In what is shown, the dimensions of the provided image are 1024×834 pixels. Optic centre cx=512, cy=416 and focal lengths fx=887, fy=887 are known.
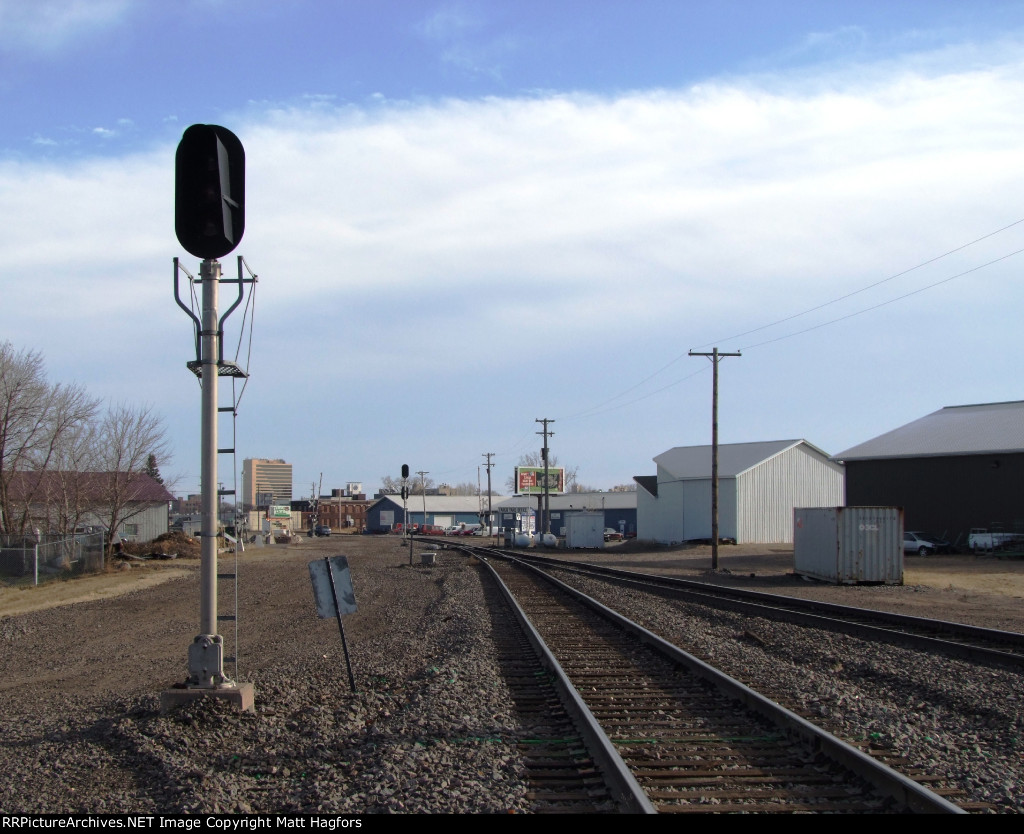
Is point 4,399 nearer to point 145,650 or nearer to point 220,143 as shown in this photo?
point 145,650

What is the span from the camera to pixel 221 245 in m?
8.48

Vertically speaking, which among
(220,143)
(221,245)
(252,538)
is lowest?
(252,538)

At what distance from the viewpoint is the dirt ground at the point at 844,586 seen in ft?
71.2

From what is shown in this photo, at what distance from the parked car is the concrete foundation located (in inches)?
1766

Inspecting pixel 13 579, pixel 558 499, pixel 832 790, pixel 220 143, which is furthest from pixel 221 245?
pixel 558 499

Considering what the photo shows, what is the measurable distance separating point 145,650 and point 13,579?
20432 mm

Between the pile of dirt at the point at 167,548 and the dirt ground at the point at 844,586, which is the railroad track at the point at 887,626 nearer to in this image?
the dirt ground at the point at 844,586

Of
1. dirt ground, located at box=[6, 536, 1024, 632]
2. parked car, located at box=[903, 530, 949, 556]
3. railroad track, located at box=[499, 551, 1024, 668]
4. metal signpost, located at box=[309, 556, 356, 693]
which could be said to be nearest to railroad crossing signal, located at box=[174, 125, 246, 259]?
metal signpost, located at box=[309, 556, 356, 693]

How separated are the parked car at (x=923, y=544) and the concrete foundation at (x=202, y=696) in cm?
4486

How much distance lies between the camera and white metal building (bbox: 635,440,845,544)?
61.8 meters

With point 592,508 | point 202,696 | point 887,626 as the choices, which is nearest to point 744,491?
point 887,626


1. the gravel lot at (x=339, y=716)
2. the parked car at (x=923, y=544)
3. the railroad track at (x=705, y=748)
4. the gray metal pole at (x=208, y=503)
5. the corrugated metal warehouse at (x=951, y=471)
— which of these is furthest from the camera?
the corrugated metal warehouse at (x=951, y=471)

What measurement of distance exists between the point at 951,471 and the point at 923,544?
603 centimetres

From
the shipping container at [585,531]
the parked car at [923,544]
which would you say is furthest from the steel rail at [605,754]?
the shipping container at [585,531]
